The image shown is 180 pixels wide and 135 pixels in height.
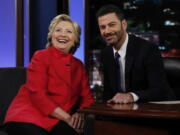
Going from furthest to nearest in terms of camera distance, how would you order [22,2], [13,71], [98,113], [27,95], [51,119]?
[22,2] < [13,71] < [27,95] < [51,119] < [98,113]

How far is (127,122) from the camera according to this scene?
1547 millimetres

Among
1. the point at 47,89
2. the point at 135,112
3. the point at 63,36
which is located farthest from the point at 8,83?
the point at 135,112

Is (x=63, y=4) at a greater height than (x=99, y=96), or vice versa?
(x=63, y=4)

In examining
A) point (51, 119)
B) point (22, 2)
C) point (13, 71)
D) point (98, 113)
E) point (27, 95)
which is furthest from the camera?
point (22, 2)

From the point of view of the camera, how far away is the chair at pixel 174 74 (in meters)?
2.42

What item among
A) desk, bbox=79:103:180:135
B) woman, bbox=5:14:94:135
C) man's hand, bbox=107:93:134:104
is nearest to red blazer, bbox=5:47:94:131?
woman, bbox=5:14:94:135

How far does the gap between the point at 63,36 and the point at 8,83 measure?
23.5 inches

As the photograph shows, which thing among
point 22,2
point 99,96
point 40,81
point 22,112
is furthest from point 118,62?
point 22,2

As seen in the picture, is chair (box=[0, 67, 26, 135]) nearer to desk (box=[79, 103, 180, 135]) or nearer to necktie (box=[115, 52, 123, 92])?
necktie (box=[115, 52, 123, 92])

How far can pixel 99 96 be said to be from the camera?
3.34 m

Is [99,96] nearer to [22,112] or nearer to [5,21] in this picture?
[5,21]

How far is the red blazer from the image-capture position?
81.3 inches

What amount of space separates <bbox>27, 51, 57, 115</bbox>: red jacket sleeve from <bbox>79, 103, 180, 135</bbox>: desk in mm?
525

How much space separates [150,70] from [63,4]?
5.08 ft
